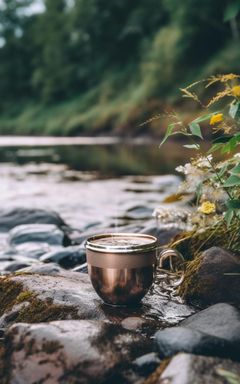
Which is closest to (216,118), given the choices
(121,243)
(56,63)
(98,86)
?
(121,243)

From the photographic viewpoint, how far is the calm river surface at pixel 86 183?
891cm

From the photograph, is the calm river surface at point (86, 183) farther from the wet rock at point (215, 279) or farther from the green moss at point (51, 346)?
the green moss at point (51, 346)

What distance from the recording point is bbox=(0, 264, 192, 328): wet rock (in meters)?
A: 2.89

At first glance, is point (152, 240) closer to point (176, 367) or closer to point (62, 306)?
point (62, 306)

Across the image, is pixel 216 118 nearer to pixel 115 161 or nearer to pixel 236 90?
pixel 236 90

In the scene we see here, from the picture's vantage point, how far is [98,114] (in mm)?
36562

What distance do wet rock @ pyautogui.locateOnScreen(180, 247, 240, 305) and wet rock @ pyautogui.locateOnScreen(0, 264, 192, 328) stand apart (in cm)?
10

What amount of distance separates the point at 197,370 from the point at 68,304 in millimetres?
912

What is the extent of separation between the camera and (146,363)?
2461 mm

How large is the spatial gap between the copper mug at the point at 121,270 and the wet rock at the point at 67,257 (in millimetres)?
2037

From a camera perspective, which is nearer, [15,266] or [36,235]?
[15,266]

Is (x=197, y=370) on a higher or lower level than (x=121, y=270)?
lower

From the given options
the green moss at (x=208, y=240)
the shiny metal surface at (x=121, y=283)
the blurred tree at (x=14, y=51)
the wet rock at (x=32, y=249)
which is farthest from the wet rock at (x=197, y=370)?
the blurred tree at (x=14, y=51)

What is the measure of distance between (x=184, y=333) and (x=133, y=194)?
7986 millimetres
